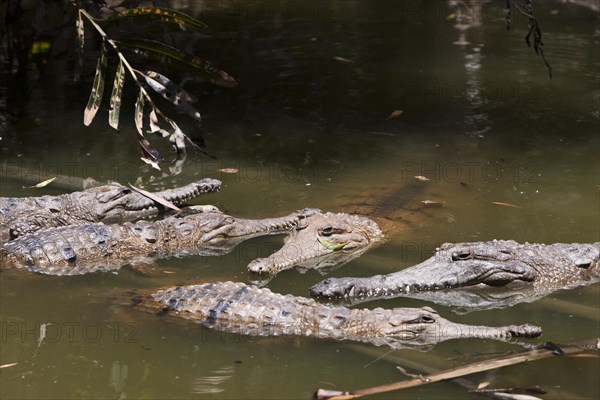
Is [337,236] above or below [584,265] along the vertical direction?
above

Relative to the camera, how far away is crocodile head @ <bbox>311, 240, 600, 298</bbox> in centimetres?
626

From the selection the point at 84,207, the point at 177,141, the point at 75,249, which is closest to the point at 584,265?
the point at 177,141

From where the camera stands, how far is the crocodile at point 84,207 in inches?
295

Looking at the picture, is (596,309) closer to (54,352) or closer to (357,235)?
(357,235)

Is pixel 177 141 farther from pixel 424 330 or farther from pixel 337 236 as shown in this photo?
pixel 424 330

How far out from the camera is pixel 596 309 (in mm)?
6074

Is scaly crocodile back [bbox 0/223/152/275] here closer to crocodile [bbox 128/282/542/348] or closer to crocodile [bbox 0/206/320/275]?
crocodile [bbox 0/206/320/275]

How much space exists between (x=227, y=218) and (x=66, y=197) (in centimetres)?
151

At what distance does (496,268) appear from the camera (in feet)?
21.1

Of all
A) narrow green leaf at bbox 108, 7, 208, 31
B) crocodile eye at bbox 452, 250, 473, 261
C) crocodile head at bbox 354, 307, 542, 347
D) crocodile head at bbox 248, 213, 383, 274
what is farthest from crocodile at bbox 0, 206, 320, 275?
crocodile head at bbox 354, 307, 542, 347

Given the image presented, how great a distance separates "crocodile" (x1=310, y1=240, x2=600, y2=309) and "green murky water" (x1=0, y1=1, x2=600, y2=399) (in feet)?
0.48

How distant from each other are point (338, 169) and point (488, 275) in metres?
2.52

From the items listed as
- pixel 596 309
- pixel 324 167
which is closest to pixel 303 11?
pixel 324 167

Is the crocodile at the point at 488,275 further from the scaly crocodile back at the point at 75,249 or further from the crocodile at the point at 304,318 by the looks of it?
the scaly crocodile back at the point at 75,249
